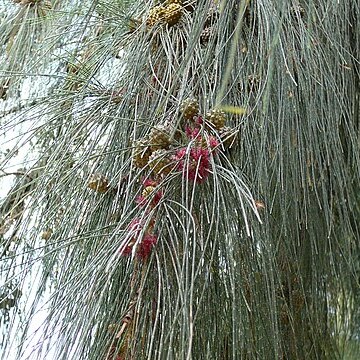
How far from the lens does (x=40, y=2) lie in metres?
1.32

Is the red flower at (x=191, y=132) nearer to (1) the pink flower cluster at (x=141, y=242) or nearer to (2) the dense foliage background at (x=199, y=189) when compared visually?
(2) the dense foliage background at (x=199, y=189)

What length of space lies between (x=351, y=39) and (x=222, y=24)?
18cm

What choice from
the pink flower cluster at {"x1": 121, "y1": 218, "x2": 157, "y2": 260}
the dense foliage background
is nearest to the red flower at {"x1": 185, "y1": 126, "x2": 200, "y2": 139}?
the dense foliage background

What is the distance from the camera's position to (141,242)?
659 millimetres

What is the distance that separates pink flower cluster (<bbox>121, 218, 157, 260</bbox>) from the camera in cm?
66

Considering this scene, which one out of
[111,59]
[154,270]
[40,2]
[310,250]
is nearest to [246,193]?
[154,270]

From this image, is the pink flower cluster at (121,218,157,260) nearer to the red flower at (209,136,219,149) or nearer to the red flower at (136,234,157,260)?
the red flower at (136,234,157,260)

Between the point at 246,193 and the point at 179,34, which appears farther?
the point at 179,34

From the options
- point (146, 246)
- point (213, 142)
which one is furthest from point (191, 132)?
point (146, 246)

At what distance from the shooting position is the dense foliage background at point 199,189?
0.67 metres

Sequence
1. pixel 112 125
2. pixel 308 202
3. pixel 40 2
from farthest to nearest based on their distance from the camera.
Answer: pixel 40 2, pixel 112 125, pixel 308 202

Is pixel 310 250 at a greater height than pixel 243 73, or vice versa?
pixel 243 73

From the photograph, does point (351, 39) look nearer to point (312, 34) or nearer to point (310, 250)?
point (312, 34)

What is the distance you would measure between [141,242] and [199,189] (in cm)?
9
